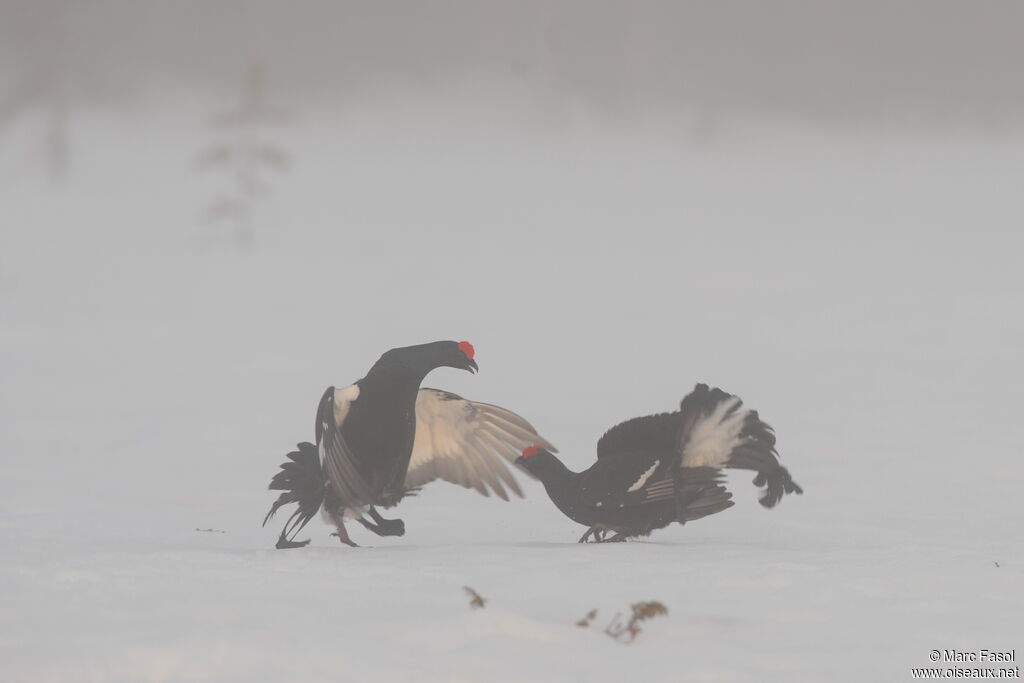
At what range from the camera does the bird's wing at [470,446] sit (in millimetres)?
6113

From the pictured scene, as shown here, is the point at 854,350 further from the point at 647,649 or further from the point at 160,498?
the point at 647,649

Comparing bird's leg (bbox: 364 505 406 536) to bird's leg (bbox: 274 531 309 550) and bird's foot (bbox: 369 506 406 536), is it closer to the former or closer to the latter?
bird's foot (bbox: 369 506 406 536)

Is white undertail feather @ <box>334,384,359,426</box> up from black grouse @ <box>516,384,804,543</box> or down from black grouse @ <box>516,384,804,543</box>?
up

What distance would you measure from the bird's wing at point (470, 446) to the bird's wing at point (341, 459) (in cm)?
66

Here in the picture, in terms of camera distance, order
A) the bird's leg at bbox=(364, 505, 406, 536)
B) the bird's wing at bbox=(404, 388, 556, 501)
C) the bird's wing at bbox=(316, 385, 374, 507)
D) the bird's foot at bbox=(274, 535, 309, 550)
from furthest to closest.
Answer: the bird's wing at bbox=(404, 388, 556, 501), the bird's leg at bbox=(364, 505, 406, 536), the bird's foot at bbox=(274, 535, 309, 550), the bird's wing at bbox=(316, 385, 374, 507)

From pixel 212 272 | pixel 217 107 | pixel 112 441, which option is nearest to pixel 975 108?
pixel 217 107

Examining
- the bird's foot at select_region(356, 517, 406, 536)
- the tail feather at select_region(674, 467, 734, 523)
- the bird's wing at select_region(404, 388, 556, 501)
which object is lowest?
the bird's foot at select_region(356, 517, 406, 536)

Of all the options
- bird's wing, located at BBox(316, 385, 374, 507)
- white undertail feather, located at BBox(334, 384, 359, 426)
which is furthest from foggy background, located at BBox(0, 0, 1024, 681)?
white undertail feather, located at BBox(334, 384, 359, 426)

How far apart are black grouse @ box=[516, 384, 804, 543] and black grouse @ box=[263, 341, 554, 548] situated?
37cm

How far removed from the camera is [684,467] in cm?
559

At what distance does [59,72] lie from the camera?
28891 millimetres

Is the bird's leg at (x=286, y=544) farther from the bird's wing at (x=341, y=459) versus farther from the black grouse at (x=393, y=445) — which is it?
the bird's wing at (x=341, y=459)

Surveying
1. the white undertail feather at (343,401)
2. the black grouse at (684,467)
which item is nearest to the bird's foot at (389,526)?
the white undertail feather at (343,401)

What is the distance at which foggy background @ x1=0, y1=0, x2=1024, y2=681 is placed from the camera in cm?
421
